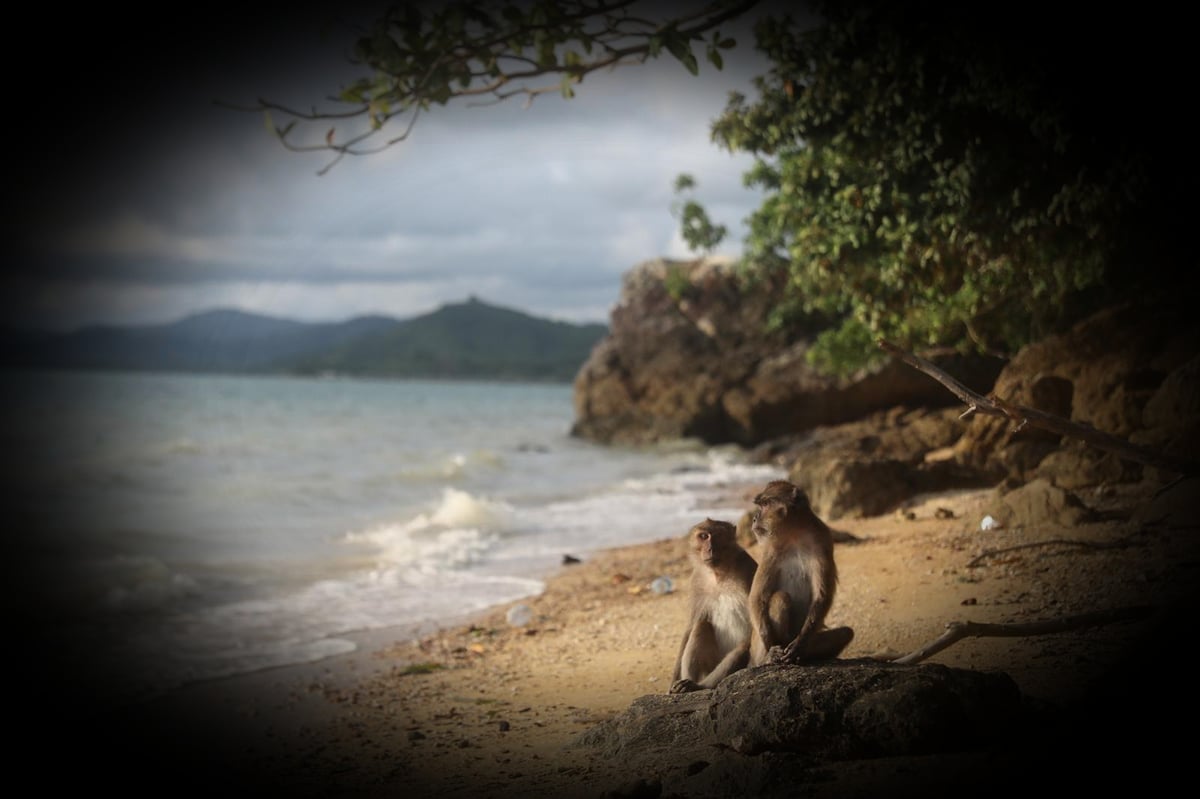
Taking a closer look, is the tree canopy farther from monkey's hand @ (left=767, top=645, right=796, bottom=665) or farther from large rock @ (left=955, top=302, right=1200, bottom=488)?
monkey's hand @ (left=767, top=645, right=796, bottom=665)

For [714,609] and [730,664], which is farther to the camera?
[714,609]

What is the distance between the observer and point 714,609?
4.66 m

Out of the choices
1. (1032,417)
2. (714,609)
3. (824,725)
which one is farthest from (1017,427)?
(824,725)

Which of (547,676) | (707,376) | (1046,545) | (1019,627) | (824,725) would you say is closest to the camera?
(824,725)

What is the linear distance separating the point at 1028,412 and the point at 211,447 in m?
27.3

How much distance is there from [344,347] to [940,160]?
964 inches

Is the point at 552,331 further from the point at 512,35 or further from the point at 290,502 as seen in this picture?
the point at 512,35

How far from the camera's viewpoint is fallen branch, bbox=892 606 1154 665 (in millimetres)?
4250

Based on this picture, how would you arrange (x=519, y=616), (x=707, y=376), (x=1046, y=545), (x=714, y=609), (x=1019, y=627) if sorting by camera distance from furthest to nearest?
1. (x=707, y=376)
2. (x=519, y=616)
3. (x=1046, y=545)
4. (x=714, y=609)
5. (x=1019, y=627)

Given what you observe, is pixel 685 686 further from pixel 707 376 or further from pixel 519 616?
pixel 707 376

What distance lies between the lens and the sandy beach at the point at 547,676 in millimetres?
4461

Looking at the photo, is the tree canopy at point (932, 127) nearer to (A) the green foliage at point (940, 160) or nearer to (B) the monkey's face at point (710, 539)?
(A) the green foliage at point (940, 160)

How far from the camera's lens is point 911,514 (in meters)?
9.39

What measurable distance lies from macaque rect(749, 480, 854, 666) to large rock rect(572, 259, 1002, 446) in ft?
61.8
